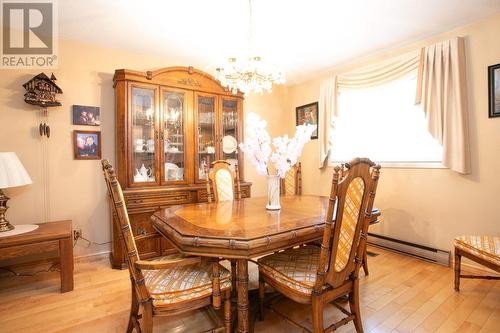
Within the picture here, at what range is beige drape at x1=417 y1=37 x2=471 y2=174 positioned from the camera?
2.44 m

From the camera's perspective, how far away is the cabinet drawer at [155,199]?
264cm

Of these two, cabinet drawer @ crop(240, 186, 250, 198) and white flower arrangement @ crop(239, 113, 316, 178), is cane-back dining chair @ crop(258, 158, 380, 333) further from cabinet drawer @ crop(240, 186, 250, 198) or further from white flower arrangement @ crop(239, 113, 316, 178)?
cabinet drawer @ crop(240, 186, 250, 198)

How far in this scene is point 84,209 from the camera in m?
2.85

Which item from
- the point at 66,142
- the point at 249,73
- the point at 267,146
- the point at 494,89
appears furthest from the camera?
the point at 66,142

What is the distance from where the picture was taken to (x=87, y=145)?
2.84 metres

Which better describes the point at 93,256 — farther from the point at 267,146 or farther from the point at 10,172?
the point at 267,146

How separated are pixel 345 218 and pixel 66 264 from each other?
2.31 m

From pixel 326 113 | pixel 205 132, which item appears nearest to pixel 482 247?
pixel 326 113

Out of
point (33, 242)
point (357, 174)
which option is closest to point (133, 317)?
point (33, 242)

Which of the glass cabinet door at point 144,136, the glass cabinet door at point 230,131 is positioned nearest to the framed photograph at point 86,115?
the glass cabinet door at point 144,136

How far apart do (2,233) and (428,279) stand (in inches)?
147

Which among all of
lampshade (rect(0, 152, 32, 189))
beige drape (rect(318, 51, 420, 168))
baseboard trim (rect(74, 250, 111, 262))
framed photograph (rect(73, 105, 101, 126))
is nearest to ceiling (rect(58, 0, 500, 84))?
beige drape (rect(318, 51, 420, 168))

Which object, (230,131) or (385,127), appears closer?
(385,127)

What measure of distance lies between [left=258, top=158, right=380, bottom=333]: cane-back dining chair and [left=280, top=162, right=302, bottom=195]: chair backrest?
67.9 inches
